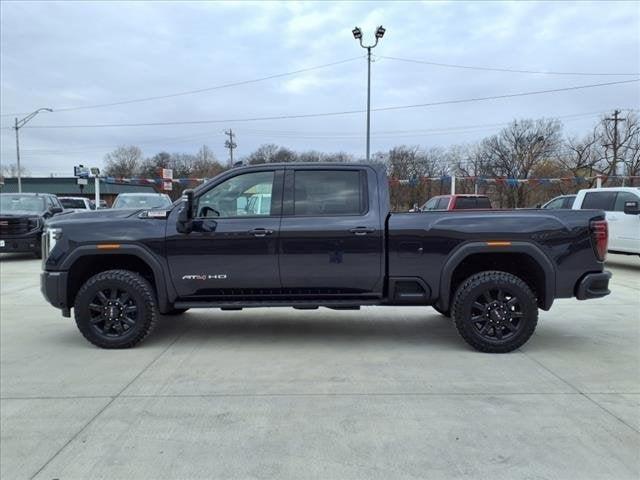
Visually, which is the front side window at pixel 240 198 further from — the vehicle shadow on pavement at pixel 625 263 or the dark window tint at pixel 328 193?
the vehicle shadow on pavement at pixel 625 263

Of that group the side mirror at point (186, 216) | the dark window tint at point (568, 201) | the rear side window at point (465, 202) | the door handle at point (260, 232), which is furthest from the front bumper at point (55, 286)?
the dark window tint at point (568, 201)

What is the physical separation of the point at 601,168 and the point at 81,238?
53.2 meters

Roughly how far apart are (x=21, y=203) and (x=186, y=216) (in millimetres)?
12153

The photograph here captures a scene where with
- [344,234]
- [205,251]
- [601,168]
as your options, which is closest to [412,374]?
[344,234]

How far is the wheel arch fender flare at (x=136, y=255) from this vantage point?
548cm

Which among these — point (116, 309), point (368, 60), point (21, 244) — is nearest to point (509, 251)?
point (116, 309)

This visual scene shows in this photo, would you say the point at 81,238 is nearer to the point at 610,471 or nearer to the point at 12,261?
the point at 610,471

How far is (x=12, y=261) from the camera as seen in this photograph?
14453 mm

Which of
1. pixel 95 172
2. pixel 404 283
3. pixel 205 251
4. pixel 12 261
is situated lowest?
pixel 12 261

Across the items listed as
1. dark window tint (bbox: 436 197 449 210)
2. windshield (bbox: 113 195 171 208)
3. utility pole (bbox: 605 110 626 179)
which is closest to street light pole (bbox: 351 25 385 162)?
dark window tint (bbox: 436 197 449 210)

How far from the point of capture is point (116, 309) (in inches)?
Answer: 221

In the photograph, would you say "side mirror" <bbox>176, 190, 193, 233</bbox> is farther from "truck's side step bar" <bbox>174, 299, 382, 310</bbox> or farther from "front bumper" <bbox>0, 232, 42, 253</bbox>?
"front bumper" <bbox>0, 232, 42, 253</bbox>

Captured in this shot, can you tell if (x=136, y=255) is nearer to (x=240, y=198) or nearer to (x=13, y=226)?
(x=240, y=198)

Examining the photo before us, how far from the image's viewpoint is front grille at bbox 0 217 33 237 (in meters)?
13.7
